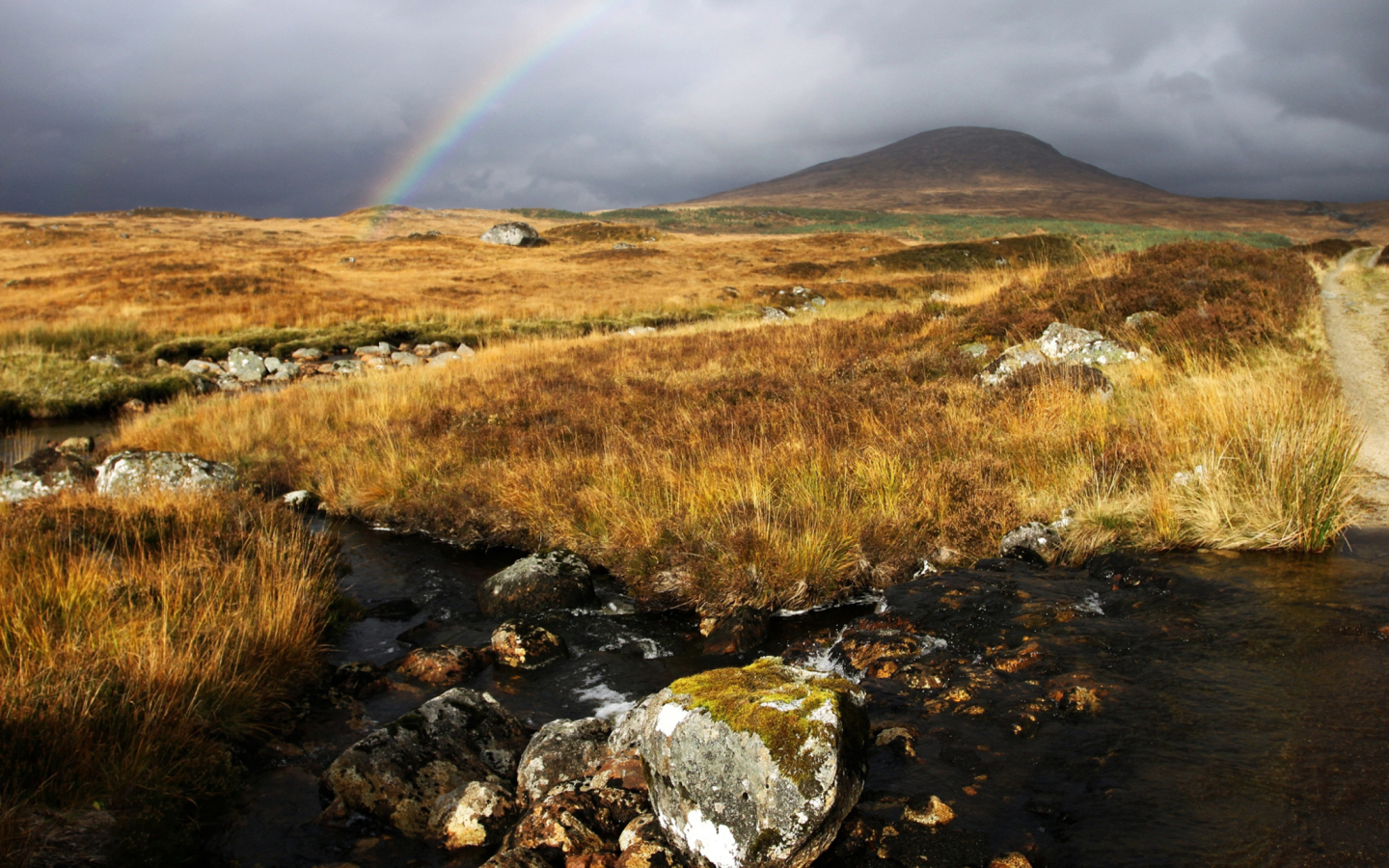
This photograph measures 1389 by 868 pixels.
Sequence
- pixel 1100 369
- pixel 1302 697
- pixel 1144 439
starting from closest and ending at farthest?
pixel 1302 697, pixel 1144 439, pixel 1100 369

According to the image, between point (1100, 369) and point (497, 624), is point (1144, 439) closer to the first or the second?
point (1100, 369)

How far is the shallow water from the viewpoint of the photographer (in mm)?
2934

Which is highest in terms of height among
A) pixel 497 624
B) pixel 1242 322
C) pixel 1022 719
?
pixel 1242 322

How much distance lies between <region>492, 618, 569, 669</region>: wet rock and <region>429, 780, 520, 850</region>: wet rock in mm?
1864

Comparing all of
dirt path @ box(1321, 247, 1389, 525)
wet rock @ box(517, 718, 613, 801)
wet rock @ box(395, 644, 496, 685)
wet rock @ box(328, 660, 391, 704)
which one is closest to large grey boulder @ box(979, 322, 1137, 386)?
dirt path @ box(1321, 247, 1389, 525)

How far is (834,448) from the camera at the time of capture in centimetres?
817

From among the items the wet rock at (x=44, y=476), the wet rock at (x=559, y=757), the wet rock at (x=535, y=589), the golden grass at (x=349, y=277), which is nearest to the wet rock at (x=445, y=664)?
the wet rock at (x=535, y=589)

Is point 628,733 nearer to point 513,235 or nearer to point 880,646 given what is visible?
point 880,646

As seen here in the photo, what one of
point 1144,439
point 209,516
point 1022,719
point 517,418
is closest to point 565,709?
point 1022,719

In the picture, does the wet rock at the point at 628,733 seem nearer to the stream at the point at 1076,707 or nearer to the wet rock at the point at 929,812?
the stream at the point at 1076,707

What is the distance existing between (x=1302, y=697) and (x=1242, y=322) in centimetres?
1055

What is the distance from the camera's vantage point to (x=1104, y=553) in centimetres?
584

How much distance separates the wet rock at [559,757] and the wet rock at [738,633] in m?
1.58

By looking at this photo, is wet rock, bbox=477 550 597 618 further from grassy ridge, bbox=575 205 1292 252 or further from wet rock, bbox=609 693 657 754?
grassy ridge, bbox=575 205 1292 252
